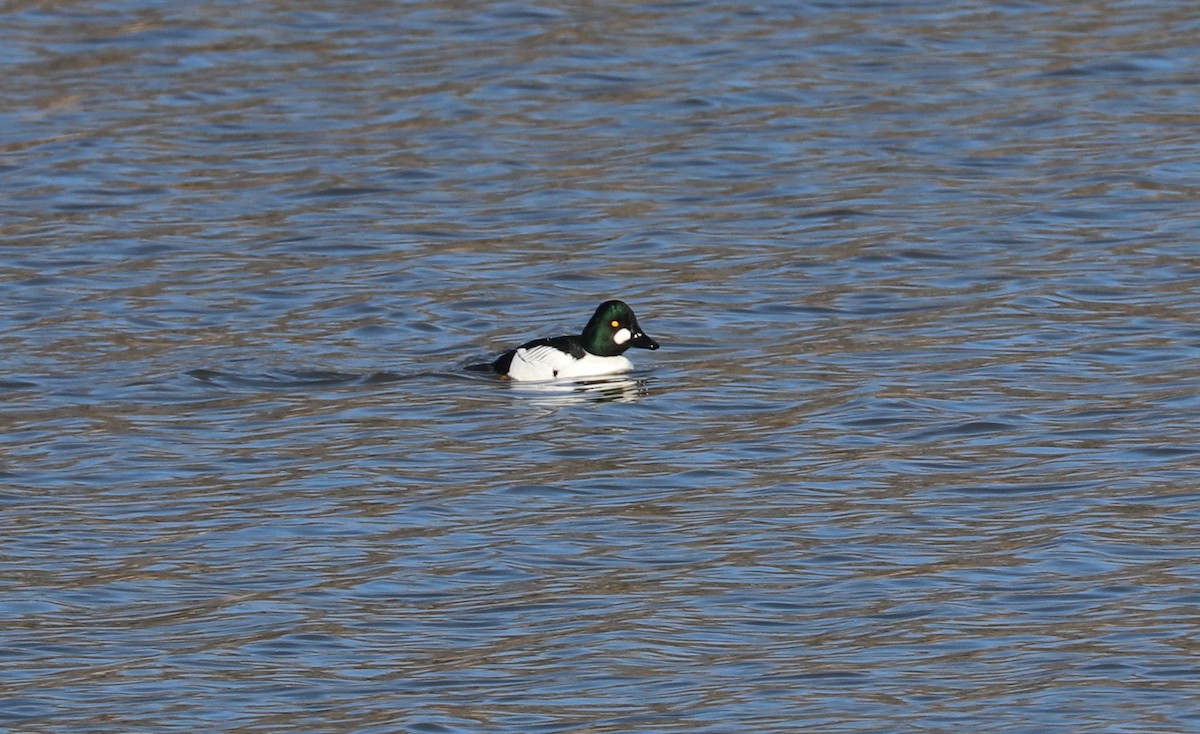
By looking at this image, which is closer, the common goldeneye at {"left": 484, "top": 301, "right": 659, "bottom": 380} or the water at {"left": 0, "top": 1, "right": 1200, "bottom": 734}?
the water at {"left": 0, "top": 1, "right": 1200, "bottom": 734}

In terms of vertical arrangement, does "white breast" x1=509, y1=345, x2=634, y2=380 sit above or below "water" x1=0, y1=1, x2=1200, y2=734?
below

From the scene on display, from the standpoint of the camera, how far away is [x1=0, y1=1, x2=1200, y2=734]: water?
9.85 m

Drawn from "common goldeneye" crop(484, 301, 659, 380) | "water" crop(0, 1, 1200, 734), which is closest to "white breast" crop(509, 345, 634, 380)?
"common goldeneye" crop(484, 301, 659, 380)

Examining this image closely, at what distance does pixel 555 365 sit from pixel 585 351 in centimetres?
25

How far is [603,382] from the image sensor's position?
1566 centimetres

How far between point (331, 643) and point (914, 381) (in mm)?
5401

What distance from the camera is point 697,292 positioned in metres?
17.2

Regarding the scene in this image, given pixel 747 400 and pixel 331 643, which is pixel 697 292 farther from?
pixel 331 643

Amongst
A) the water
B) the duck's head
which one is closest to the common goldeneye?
the duck's head

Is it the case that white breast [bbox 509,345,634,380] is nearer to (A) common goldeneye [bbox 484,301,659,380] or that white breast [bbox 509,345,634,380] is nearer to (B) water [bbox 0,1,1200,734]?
(A) common goldeneye [bbox 484,301,659,380]

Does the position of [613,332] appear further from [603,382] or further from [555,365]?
[555,365]

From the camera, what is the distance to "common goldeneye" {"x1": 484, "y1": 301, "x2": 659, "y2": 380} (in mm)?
15523

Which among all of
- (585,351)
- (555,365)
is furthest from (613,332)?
(555,365)

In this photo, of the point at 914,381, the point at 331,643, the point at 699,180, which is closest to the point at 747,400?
the point at 914,381
